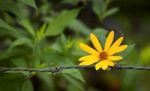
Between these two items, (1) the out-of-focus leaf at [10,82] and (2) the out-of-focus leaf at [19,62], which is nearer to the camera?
(1) the out-of-focus leaf at [10,82]

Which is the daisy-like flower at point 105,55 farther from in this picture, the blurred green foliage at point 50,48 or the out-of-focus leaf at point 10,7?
the out-of-focus leaf at point 10,7

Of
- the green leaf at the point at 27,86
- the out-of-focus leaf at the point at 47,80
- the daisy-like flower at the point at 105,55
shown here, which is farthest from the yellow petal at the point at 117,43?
the out-of-focus leaf at the point at 47,80

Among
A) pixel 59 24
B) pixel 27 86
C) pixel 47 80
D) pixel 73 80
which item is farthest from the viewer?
pixel 47 80

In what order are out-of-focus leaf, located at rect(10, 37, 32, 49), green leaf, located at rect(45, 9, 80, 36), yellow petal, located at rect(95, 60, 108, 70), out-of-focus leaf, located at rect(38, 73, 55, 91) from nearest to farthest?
yellow petal, located at rect(95, 60, 108, 70) → out-of-focus leaf, located at rect(10, 37, 32, 49) → green leaf, located at rect(45, 9, 80, 36) → out-of-focus leaf, located at rect(38, 73, 55, 91)

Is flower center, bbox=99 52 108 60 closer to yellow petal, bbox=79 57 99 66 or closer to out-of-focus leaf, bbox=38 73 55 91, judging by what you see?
yellow petal, bbox=79 57 99 66

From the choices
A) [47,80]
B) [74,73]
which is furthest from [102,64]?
[47,80]

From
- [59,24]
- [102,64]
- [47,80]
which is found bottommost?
[102,64]

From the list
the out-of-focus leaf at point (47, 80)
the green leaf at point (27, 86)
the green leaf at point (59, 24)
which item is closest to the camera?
the green leaf at point (27, 86)

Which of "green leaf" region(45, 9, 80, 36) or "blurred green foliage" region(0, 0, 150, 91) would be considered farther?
"green leaf" region(45, 9, 80, 36)

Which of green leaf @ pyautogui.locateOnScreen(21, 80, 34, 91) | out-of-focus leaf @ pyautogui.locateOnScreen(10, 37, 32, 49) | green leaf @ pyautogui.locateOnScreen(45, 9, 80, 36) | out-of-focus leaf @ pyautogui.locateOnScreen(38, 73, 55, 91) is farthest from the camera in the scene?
out-of-focus leaf @ pyautogui.locateOnScreen(38, 73, 55, 91)

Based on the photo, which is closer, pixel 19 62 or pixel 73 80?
pixel 73 80

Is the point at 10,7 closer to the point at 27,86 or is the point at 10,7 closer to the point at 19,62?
the point at 19,62

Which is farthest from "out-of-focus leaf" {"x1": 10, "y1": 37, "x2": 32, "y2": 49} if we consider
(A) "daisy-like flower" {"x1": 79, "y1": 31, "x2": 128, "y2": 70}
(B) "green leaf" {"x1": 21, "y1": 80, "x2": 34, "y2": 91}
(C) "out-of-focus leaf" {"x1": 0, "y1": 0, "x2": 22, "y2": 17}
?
(A) "daisy-like flower" {"x1": 79, "y1": 31, "x2": 128, "y2": 70}
